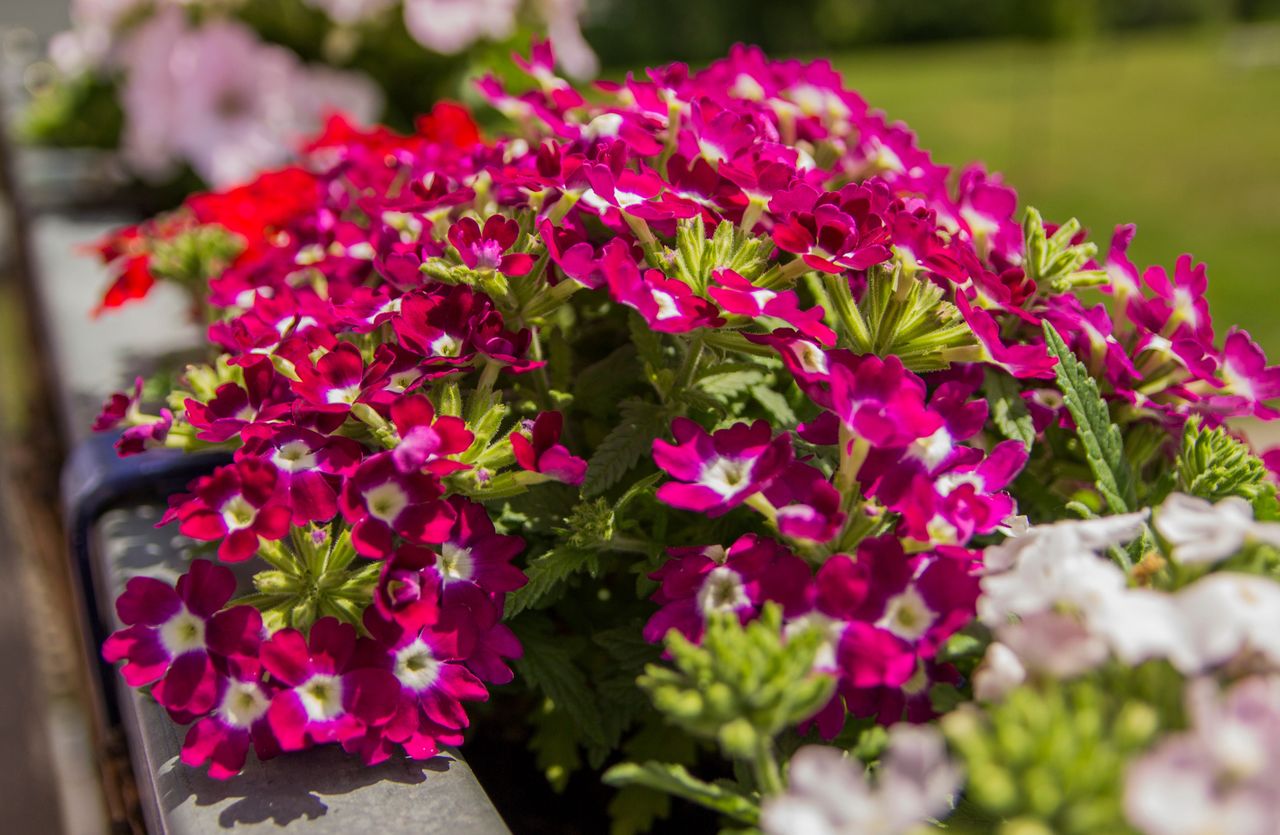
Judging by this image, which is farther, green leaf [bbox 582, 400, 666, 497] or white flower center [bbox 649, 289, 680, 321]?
green leaf [bbox 582, 400, 666, 497]

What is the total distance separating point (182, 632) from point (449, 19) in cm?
199

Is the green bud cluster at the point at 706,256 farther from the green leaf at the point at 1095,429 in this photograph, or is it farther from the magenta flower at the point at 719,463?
the green leaf at the point at 1095,429

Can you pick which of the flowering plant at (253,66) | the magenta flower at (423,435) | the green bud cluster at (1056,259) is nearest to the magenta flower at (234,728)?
the magenta flower at (423,435)

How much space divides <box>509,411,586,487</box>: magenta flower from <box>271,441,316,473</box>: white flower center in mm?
166

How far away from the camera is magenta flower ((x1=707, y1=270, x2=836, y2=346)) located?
3.08 ft

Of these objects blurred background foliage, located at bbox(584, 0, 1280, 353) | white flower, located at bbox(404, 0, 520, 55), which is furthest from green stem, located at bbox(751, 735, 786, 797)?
blurred background foliage, located at bbox(584, 0, 1280, 353)

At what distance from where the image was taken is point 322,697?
37.3 inches

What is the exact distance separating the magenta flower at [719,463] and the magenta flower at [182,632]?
1.16 feet

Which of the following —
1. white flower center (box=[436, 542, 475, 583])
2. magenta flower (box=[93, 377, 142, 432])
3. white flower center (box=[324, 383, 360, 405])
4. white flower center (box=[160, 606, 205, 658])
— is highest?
white flower center (box=[324, 383, 360, 405])

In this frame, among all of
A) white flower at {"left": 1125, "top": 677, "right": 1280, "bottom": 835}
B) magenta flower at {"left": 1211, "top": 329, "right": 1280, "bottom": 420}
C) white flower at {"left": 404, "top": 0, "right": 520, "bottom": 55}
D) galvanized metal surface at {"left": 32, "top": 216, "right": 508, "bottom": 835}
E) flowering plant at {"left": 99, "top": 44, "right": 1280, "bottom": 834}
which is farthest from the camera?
white flower at {"left": 404, "top": 0, "right": 520, "bottom": 55}

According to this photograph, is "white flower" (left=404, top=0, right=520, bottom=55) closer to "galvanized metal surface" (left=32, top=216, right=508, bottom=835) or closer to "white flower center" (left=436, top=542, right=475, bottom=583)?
"galvanized metal surface" (left=32, top=216, right=508, bottom=835)

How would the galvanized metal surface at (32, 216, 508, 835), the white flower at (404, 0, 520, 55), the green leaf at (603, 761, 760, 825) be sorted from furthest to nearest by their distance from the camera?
→ 1. the white flower at (404, 0, 520, 55)
2. the galvanized metal surface at (32, 216, 508, 835)
3. the green leaf at (603, 761, 760, 825)

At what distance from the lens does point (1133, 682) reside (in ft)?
2.38

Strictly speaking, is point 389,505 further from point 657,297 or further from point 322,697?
point 657,297
